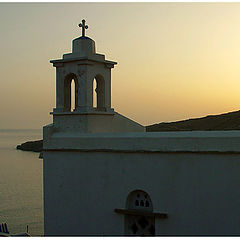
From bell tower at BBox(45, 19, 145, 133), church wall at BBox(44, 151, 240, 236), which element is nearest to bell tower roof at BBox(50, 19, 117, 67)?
bell tower at BBox(45, 19, 145, 133)

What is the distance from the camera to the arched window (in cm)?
970

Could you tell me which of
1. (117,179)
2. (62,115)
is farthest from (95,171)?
(62,115)

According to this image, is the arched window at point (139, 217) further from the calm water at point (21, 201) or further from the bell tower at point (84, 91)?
the calm water at point (21, 201)

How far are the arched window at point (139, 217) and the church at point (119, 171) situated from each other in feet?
0.07

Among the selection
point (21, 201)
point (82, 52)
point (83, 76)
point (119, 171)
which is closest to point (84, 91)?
point (83, 76)

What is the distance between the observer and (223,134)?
8.90 meters

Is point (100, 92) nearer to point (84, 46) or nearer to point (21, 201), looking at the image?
point (84, 46)

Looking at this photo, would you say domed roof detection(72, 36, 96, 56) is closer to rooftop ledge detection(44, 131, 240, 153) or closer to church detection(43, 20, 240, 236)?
church detection(43, 20, 240, 236)

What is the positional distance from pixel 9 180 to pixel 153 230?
141ft

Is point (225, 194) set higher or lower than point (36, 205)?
higher

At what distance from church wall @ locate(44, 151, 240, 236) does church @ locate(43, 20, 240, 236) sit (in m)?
0.02

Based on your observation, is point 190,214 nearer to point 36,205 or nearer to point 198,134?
point 198,134

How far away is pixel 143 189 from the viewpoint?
956 centimetres

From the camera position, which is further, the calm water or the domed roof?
the calm water
